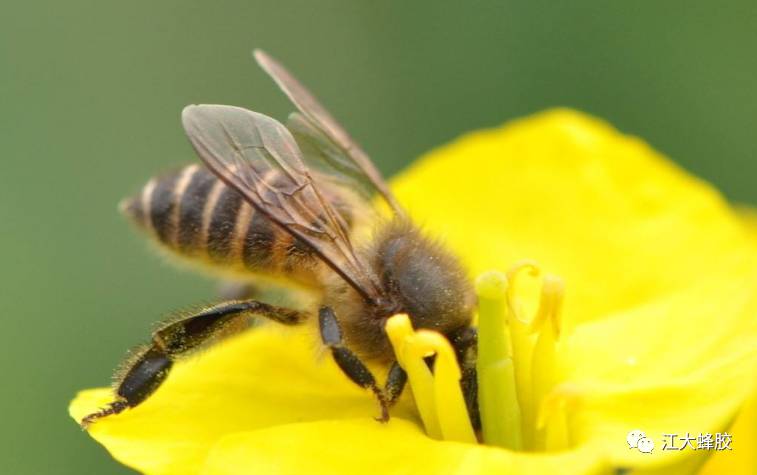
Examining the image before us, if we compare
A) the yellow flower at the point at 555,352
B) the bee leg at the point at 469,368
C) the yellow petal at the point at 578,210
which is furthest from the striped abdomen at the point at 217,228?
the yellow petal at the point at 578,210

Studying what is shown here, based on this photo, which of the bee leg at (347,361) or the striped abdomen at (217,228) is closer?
the bee leg at (347,361)

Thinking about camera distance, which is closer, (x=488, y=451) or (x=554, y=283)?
(x=488, y=451)

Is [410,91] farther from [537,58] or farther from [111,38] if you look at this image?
[111,38]

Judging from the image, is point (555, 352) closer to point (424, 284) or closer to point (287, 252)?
point (424, 284)

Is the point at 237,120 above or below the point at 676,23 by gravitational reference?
above

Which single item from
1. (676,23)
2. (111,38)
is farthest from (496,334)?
(111,38)

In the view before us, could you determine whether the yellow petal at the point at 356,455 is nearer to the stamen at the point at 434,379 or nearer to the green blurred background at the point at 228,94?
the stamen at the point at 434,379

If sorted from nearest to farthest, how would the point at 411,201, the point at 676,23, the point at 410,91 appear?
1. the point at 411,201
2. the point at 676,23
3. the point at 410,91

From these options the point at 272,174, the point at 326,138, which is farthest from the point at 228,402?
the point at 326,138
